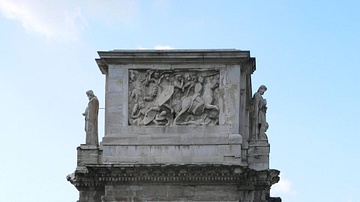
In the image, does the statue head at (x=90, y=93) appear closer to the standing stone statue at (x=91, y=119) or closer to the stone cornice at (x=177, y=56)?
the standing stone statue at (x=91, y=119)

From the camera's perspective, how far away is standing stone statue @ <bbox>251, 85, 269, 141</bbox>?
108 feet

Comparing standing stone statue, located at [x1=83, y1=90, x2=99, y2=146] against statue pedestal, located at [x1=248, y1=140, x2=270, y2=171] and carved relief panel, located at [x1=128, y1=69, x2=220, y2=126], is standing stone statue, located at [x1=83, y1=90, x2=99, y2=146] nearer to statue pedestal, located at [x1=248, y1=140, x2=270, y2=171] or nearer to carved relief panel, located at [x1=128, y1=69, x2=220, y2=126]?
carved relief panel, located at [x1=128, y1=69, x2=220, y2=126]

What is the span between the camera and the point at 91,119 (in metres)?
33.2

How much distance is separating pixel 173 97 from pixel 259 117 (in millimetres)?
2326

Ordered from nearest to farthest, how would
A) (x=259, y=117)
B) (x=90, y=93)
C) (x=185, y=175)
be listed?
(x=185, y=175), (x=259, y=117), (x=90, y=93)

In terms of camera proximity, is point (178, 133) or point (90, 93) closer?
point (178, 133)

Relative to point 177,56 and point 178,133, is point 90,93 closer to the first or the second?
point 177,56

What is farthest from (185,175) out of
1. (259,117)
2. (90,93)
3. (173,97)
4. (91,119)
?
(90,93)

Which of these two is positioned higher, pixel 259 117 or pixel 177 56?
pixel 177 56

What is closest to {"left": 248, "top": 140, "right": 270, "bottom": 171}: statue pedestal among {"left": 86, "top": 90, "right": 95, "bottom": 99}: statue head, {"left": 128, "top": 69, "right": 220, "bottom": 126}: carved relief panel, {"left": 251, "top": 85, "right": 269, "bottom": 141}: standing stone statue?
{"left": 251, "top": 85, "right": 269, "bottom": 141}: standing stone statue

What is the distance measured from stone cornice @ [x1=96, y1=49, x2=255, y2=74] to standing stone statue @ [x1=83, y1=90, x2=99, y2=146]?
1.10 meters

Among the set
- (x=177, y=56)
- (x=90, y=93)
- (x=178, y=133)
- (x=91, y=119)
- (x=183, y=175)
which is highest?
(x=177, y=56)

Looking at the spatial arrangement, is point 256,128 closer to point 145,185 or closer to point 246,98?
point 246,98

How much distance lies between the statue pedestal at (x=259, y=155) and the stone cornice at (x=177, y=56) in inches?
85.2
